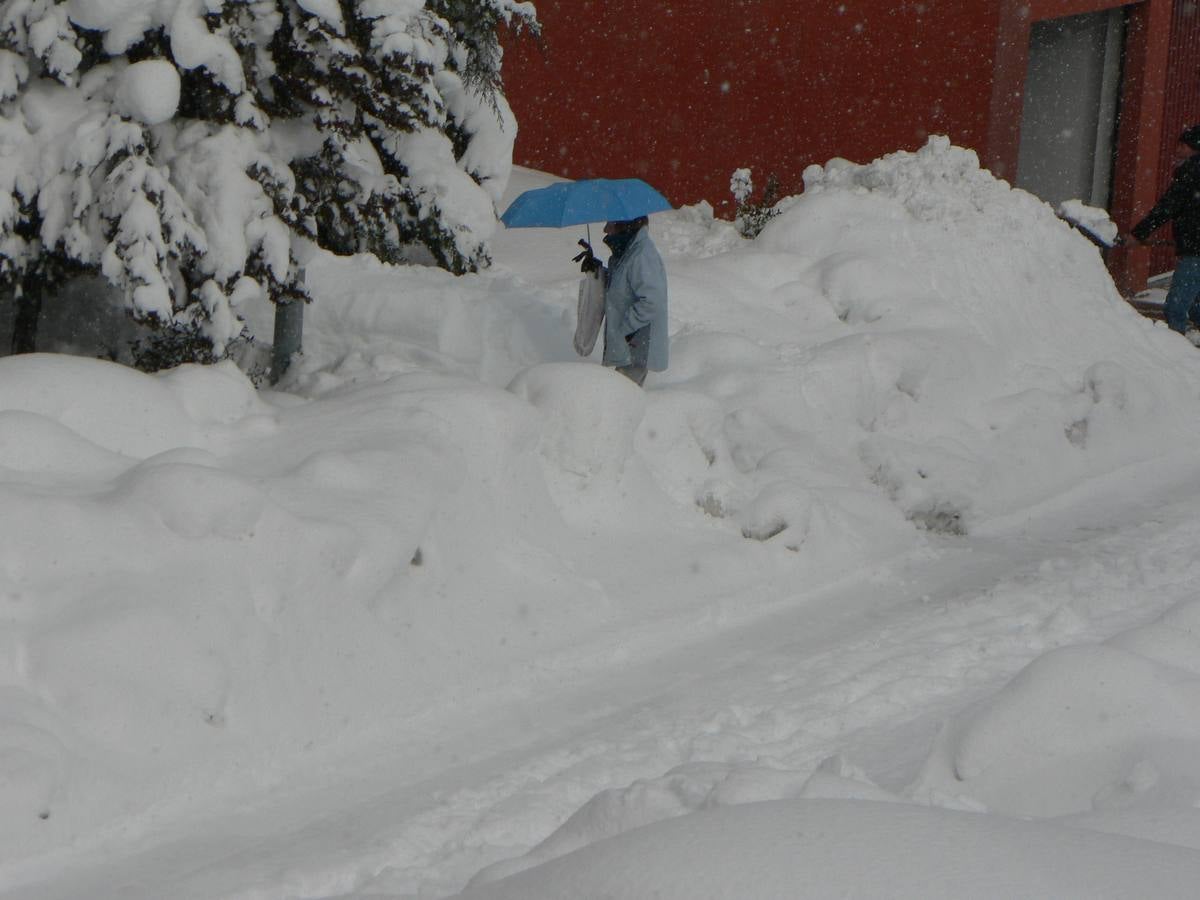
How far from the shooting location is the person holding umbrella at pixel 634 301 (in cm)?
777

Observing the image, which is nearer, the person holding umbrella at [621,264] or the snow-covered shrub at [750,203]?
the person holding umbrella at [621,264]

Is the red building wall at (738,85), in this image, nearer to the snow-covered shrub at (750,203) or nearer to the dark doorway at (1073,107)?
the snow-covered shrub at (750,203)

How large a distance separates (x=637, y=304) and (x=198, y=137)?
2435 mm

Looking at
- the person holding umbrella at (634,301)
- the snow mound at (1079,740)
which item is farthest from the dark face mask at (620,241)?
the snow mound at (1079,740)

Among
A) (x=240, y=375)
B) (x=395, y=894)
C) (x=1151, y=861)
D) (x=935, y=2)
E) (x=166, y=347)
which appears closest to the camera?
(x=1151, y=861)

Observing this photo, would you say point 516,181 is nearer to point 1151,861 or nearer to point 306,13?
point 306,13

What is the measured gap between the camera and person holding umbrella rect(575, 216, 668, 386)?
777 centimetres

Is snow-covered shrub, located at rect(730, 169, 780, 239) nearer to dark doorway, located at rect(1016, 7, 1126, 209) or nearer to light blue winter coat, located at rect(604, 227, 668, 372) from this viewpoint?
dark doorway, located at rect(1016, 7, 1126, 209)

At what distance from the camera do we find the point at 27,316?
24.4ft

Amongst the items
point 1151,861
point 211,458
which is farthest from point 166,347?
point 1151,861

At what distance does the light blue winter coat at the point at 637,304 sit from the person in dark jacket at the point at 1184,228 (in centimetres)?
566

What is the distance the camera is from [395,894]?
3.90m

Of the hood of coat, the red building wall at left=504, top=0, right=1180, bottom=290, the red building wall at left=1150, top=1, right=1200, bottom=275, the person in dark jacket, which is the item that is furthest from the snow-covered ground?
the red building wall at left=1150, top=1, right=1200, bottom=275

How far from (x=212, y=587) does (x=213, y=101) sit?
2.95 meters
